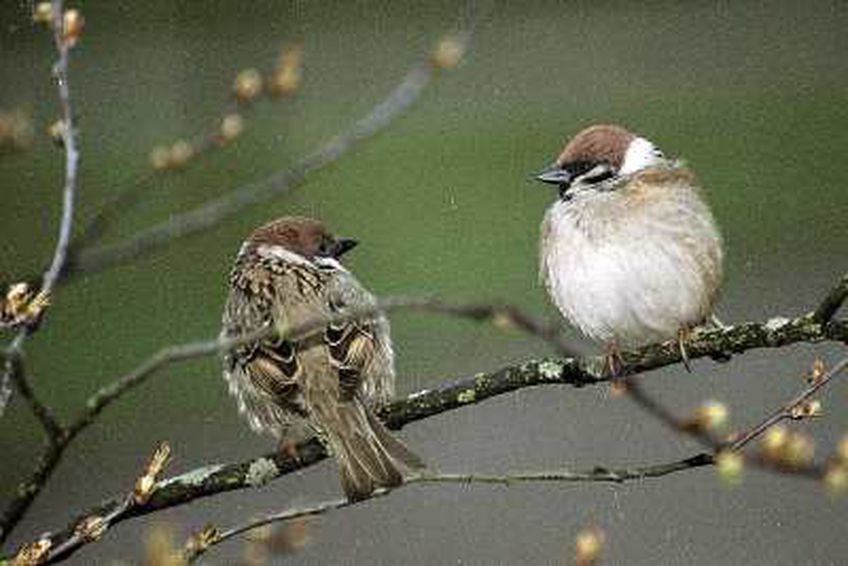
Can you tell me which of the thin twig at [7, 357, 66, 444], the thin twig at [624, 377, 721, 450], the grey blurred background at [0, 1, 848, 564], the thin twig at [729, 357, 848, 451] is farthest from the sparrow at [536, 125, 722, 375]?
the grey blurred background at [0, 1, 848, 564]

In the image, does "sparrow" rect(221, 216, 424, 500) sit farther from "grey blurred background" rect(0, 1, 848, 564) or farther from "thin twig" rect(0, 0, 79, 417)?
"grey blurred background" rect(0, 1, 848, 564)

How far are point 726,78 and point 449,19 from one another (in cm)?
184

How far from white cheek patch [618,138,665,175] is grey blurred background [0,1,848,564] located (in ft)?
9.36

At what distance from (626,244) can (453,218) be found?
6.55 m

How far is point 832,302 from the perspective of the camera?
303 centimetres

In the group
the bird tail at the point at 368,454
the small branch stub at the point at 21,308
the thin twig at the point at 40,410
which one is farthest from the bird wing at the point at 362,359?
the thin twig at the point at 40,410

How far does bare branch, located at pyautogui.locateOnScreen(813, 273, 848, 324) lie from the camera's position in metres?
2.97

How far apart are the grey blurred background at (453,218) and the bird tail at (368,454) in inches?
119

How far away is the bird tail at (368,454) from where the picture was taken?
137 inches

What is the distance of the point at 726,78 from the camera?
12086 mm

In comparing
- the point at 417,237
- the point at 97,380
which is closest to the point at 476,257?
the point at 417,237

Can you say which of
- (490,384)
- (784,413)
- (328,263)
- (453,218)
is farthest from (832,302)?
(453,218)

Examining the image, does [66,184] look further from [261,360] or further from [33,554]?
[261,360]

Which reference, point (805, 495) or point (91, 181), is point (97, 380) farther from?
point (805, 495)
